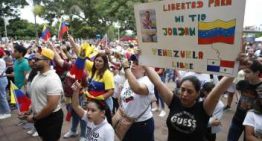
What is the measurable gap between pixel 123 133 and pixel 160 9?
5.36 ft

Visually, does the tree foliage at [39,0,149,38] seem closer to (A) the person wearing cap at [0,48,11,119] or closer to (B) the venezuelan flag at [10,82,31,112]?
(A) the person wearing cap at [0,48,11,119]

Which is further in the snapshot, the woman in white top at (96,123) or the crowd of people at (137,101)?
the woman in white top at (96,123)

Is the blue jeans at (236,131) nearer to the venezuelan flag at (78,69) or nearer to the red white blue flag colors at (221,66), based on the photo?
the red white blue flag colors at (221,66)

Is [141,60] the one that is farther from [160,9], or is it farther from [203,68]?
[203,68]

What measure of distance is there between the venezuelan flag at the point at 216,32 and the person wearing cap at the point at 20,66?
5178 millimetres

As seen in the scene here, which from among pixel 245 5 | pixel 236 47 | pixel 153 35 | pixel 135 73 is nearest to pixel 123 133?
pixel 135 73

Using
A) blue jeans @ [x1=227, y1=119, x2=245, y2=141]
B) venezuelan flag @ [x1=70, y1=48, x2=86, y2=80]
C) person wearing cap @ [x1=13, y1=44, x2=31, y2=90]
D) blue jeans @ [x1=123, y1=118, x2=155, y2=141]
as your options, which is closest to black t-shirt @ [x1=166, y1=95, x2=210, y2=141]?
blue jeans @ [x1=123, y1=118, x2=155, y2=141]

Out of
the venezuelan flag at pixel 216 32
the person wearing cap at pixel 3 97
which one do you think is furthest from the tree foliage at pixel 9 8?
the venezuelan flag at pixel 216 32

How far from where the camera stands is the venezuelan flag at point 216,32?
2408mm

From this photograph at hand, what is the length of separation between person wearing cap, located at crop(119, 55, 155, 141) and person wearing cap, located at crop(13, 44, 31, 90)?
3.83 metres

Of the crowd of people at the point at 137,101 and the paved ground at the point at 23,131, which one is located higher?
the crowd of people at the point at 137,101

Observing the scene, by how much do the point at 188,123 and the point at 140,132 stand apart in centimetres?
115

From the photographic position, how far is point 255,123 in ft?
11.3

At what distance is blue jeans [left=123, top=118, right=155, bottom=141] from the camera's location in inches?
151
